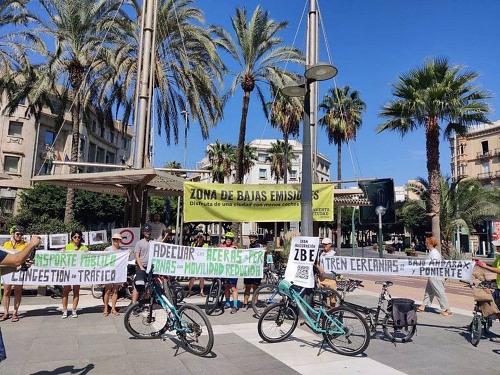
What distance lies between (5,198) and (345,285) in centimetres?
4105

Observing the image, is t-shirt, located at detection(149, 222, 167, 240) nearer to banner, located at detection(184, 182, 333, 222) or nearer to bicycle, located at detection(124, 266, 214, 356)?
banner, located at detection(184, 182, 333, 222)

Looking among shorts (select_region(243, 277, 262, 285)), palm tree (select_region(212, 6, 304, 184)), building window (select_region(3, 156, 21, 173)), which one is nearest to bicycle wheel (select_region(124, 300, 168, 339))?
shorts (select_region(243, 277, 262, 285))

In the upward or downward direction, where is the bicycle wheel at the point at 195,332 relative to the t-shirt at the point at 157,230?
downward

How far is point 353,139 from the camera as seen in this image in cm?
4012

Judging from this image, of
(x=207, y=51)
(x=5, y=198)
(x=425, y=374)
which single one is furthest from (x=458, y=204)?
(x=5, y=198)

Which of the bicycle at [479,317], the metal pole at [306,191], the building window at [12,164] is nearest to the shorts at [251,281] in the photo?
the metal pole at [306,191]

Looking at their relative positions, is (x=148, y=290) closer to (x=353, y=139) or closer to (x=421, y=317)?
→ (x=421, y=317)

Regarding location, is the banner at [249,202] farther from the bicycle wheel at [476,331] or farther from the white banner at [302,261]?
the bicycle wheel at [476,331]

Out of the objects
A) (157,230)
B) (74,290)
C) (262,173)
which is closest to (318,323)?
(74,290)

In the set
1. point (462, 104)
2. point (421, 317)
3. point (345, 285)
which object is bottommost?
point (421, 317)

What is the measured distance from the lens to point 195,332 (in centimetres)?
588

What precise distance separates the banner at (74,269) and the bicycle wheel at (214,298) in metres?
1.88

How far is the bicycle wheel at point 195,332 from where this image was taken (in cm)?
574

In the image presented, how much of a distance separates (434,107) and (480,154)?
51.9m
